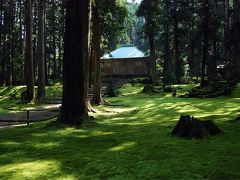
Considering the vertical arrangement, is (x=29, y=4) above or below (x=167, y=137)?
above

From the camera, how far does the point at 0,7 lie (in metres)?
46.2

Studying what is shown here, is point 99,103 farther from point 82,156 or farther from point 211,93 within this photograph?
point 82,156

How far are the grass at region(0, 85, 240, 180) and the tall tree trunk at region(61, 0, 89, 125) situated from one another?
3.15ft

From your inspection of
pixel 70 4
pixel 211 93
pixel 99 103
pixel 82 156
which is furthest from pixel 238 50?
pixel 82 156

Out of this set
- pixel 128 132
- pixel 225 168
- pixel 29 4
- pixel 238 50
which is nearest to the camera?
pixel 225 168

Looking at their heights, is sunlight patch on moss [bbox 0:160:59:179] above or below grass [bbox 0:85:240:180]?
below

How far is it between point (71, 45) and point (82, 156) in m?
6.01

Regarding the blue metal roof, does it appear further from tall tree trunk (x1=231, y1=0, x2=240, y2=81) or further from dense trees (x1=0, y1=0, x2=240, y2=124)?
tall tree trunk (x1=231, y1=0, x2=240, y2=81)

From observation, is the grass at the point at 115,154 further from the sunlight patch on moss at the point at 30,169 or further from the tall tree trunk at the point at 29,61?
the tall tree trunk at the point at 29,61

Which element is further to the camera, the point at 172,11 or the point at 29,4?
the point at 172,11

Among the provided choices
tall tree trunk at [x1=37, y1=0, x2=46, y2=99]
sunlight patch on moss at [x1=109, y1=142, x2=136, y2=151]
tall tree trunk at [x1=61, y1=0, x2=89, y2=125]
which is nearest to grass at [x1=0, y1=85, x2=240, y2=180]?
sunlight patch on moss at [x1=109, y1=142, x2=136, y2=151]

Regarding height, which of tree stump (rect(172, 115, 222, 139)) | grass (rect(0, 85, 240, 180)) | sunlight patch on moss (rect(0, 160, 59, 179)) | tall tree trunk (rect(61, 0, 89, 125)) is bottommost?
sunlight patch on moss (rect(0, 160, 59, 179))

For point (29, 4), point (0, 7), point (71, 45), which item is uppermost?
point (0, 7)

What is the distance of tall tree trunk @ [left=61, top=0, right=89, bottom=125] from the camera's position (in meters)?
14.4
